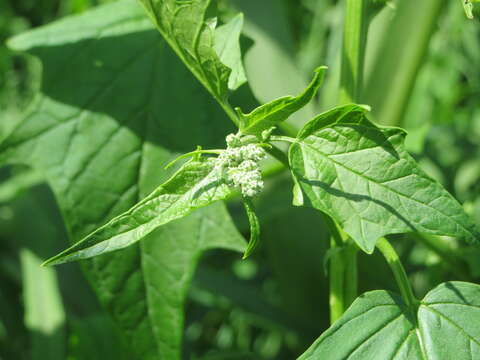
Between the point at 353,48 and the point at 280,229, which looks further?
the point at 280,229

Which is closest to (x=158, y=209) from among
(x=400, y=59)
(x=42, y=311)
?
(x=400, y=59)

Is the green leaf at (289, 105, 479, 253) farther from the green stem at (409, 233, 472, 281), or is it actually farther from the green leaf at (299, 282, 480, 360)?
the green stem at (409, 233, 472, 281)

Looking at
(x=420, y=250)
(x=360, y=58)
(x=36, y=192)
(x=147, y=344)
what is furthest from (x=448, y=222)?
(x=36, y=192)

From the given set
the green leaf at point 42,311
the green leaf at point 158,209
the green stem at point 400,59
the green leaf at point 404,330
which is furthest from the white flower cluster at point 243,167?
the green leaf at point 42,311

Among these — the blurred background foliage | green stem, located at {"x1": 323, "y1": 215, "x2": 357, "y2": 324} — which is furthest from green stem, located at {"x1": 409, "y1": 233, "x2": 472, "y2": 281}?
green stem, located at {"x1": 323, "y1": 215, "x2": 357, "y2": 324}

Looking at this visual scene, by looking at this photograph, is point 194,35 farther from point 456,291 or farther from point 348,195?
point 456,291

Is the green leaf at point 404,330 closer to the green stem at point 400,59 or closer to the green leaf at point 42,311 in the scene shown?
the green stem at point 400,59
